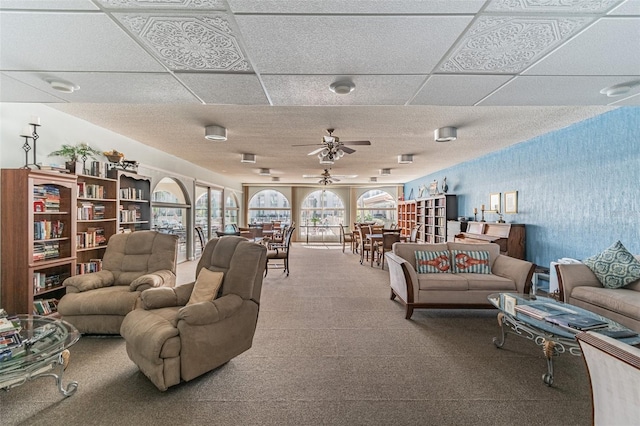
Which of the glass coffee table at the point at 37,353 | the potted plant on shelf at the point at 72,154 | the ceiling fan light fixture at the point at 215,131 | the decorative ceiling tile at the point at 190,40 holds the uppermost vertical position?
the ceiling fan light fixture at the point at 215,131

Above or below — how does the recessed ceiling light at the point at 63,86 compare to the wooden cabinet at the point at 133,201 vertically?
above

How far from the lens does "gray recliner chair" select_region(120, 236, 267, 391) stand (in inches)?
82.0

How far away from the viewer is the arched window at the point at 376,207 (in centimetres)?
1275

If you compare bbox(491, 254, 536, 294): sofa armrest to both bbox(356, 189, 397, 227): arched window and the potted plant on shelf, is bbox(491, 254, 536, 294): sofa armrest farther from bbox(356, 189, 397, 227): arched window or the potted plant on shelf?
bbox(356, 189, 397, 227): arched window

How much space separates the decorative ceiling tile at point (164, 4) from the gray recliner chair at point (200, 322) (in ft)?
5.99

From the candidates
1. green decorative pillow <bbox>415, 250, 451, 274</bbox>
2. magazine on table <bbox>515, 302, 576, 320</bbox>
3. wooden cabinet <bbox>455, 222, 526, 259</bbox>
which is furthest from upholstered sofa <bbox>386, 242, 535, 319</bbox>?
wooden cabinet <bbox>455, 222, 526, 259</bbox>

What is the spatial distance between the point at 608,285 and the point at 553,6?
3315 millimetres

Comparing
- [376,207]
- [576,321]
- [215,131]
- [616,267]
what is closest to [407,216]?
[376,207]

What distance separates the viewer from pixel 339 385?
2.20 m

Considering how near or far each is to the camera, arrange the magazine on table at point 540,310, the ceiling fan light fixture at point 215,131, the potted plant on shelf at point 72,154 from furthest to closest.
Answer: the ceiling fan light fixture at point 215,131 < the potted plant on shelf at point 72,154 < the magazine on table at point 540,310

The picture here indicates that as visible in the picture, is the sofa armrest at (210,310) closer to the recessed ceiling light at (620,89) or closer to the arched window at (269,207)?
the recessed ceiling light at (620,89)

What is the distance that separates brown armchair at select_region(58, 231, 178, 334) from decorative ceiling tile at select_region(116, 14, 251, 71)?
7.40 feet

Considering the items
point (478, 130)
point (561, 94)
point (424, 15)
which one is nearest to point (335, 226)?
point (478, 130)

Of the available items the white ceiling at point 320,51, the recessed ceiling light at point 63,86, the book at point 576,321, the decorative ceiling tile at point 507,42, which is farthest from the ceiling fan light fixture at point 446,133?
the recessed ceiling light at point 63,86
